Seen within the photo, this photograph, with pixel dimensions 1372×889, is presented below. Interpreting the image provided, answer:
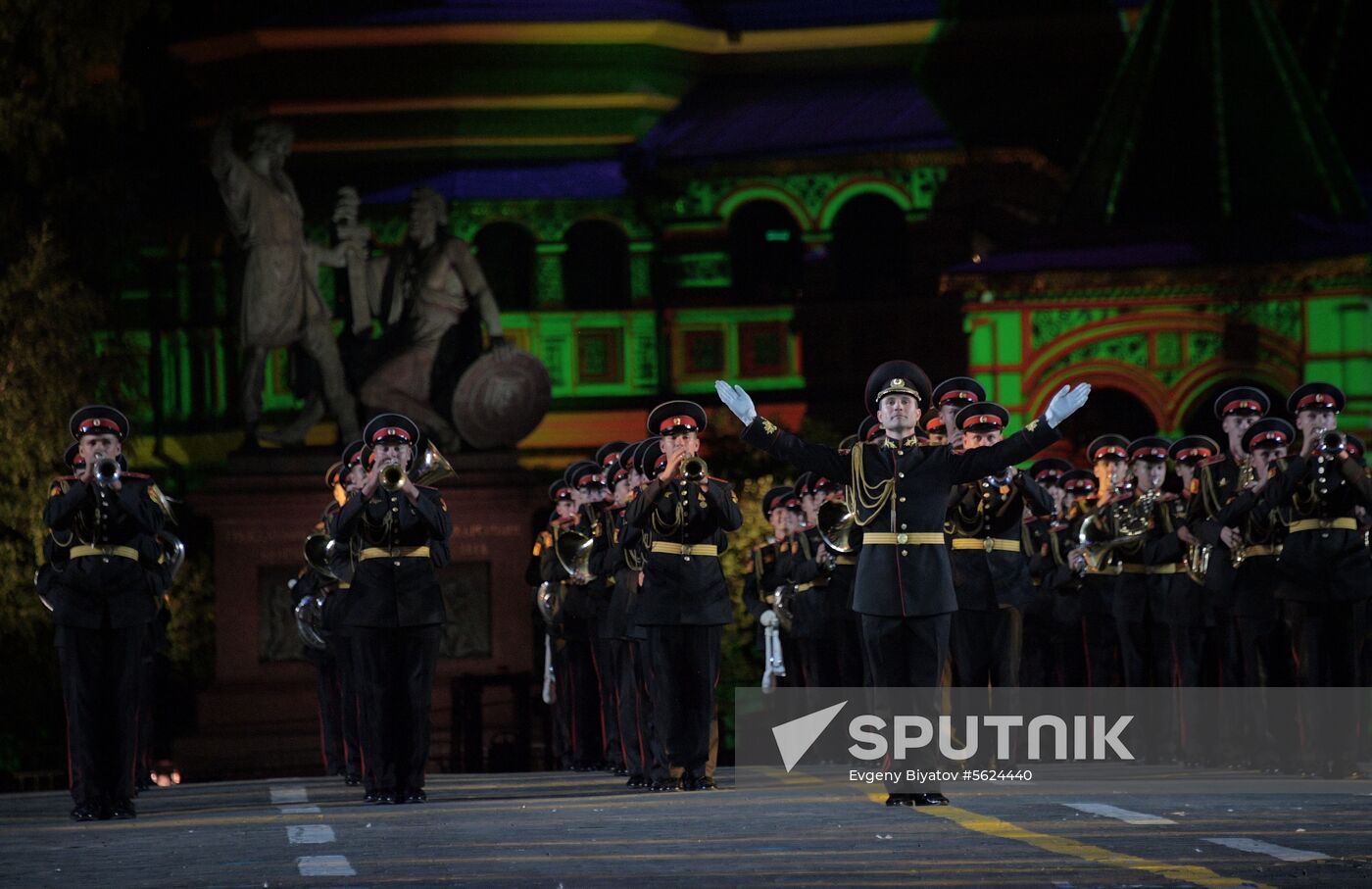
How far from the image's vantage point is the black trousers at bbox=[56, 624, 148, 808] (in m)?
15.4

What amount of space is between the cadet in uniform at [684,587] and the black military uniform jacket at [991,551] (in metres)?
1.32

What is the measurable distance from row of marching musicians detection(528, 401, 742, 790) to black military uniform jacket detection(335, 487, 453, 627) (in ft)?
3.68

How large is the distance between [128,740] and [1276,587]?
21.4 ft

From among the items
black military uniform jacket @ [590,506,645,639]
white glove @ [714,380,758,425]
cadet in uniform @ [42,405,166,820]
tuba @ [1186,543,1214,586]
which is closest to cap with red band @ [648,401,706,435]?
black military uniform jacket @ [590,506,645,639]

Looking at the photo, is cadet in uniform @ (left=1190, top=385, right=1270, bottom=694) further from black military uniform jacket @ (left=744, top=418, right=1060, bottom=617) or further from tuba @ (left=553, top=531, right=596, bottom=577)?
tuba @ (left=553, top=531, right=596, bottom=577)

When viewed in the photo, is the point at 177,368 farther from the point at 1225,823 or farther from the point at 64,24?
the point at 1225,823

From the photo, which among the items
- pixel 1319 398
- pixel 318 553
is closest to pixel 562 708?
pixel 318 553

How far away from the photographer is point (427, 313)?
91.2 feet

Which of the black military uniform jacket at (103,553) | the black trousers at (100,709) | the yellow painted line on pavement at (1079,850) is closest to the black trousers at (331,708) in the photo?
the black trousers at (100,709)

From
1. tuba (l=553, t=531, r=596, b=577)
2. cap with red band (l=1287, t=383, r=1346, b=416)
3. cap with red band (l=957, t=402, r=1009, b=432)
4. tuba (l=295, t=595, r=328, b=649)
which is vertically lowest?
tuba (l=295, t=595, r=328, b=649)

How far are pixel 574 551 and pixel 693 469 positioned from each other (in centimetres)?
400

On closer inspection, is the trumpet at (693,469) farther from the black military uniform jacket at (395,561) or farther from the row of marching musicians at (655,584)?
the black military uniform jacket at (395,561)

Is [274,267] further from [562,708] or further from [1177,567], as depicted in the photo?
[1177,567]

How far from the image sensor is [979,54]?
3734cm
